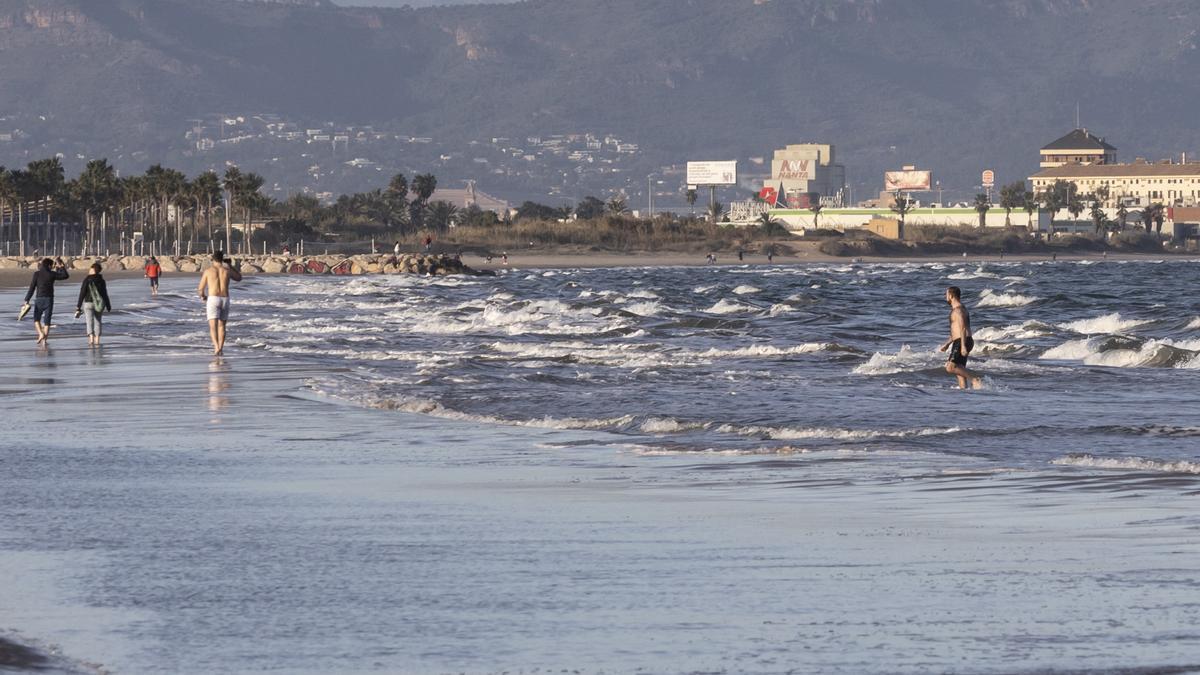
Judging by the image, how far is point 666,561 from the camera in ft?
29.3

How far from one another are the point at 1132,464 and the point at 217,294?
54.4 feet

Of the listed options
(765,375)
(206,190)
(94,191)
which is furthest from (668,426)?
(206,190)

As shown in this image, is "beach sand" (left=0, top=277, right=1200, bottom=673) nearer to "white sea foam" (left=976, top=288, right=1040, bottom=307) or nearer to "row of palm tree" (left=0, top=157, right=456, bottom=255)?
"white sea foam" (left=976, top=288, right=1040, bottom=307)

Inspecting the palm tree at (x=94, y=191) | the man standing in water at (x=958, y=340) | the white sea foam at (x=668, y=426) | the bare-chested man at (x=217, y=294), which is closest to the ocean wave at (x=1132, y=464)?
the white sea foam at (x=668, y=426)

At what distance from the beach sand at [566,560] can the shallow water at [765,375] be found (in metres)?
2.08

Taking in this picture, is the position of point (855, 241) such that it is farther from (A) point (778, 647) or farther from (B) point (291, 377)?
(A) point (778, 647)

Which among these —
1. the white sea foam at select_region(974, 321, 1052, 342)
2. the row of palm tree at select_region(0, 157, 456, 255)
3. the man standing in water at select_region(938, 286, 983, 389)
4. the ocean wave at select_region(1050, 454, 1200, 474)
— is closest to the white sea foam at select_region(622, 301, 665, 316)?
the white sea foam at select_region(974, 321, 1052, 342)

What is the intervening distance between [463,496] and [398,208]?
188 m

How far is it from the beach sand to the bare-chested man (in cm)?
1179

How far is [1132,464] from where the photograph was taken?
13570 millimetres

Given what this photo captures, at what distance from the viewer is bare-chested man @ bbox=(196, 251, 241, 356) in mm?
26578

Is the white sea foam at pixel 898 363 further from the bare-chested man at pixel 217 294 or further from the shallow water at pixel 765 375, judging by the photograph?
the bare-chested man at pixel 217 294

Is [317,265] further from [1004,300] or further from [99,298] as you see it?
[99,298]

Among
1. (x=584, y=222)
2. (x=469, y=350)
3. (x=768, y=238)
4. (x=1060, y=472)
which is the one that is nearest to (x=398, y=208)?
(x=584, y=222)
